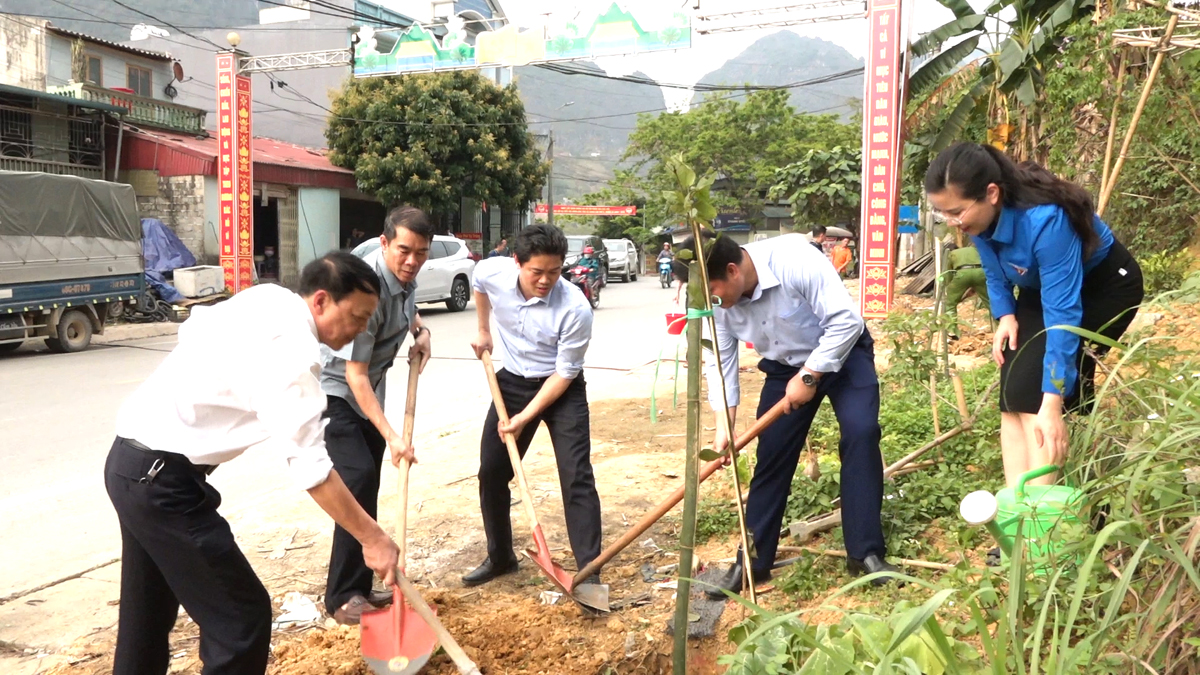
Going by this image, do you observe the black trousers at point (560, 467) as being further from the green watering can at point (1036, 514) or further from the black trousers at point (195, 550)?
the green watering can at point (1036, 514)

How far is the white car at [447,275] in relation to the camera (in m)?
16.2

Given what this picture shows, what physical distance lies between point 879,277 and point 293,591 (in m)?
9.22

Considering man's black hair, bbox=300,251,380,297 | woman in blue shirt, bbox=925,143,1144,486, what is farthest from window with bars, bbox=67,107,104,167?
woman in blue shirt, bbox=925,143,1144,486

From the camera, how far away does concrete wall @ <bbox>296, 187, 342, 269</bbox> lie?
21.1 metres

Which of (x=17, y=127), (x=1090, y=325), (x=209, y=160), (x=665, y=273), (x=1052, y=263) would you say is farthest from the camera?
(x=665, y=273)

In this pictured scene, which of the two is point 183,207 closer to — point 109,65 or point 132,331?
point 109,65

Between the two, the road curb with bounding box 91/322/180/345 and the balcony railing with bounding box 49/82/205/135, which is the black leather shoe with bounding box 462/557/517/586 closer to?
the road curb with bounding box 91/322/180/345

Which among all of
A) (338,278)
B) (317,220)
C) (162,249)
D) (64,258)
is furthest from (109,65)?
(338,278)

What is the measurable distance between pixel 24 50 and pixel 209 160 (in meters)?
4.94

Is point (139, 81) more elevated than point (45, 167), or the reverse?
point (139, 81)

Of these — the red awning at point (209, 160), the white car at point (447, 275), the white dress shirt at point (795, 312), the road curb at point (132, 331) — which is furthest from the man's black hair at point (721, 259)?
the red awning at point (209, 160)

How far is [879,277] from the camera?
1145 centimetres

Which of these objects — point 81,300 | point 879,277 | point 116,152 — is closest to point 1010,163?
point 879,277

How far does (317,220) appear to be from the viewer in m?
21.5
